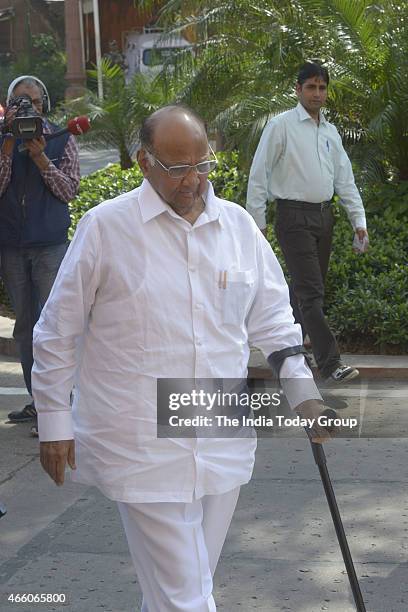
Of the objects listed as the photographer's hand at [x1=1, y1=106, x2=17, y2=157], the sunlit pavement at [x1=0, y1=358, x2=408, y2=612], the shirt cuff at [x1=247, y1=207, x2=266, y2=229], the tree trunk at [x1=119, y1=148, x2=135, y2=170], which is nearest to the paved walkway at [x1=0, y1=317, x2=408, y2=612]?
the sunlit pavement at [x1=0, y1=358, x2=408, y2=612]

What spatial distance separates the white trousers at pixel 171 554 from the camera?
3.21 m

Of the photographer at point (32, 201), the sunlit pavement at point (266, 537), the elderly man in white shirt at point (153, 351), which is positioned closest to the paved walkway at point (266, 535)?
the sunlit pavement at point (266, 537)

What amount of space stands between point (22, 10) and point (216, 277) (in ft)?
133

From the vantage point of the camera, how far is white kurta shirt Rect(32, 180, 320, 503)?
328cm

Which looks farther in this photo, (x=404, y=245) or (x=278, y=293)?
(x=404, y=245)

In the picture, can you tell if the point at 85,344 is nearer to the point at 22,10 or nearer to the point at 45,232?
the point at 45,232

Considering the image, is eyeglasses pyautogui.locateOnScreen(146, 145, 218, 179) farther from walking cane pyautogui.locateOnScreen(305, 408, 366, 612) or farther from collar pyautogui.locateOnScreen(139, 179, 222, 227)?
walking cane pyautogui.locateOnScreen(305, 408, 366, 612)

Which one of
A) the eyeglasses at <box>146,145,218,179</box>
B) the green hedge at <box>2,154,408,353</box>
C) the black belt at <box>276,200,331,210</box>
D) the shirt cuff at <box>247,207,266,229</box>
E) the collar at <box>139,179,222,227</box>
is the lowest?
the green hedge at <box>2,154,408,353</box>

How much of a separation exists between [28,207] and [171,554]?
3900mm

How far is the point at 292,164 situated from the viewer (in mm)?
7773

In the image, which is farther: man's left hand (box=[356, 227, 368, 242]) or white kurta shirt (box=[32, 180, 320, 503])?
man's left hand (box=[356, 227, 368, 242])

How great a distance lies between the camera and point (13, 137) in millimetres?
6590

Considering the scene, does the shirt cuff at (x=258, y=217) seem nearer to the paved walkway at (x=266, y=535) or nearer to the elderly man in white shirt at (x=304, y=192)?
the elderly man in white shirt at (x=304, y=192)

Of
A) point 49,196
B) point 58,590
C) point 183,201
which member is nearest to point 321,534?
point 58,590
